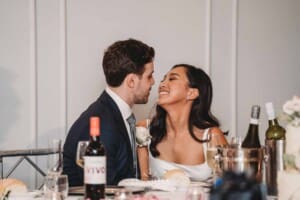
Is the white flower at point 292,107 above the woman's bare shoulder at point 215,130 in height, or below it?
above

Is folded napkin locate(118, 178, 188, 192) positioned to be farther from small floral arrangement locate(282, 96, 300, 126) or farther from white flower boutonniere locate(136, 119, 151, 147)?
white flower boutonniere locate(136, 119, 151, 147)

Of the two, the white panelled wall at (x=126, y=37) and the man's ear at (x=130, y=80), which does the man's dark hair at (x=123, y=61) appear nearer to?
the man's ear at (x=130, y=80)

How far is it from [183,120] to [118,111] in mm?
632

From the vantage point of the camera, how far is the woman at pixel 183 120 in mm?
2957

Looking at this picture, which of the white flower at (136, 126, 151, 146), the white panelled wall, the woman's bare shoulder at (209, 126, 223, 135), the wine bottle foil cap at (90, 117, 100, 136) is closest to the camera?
the wine bottle foil cap at (90, 117, 100, 136)

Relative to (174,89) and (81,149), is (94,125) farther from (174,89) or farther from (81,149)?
(174,89)

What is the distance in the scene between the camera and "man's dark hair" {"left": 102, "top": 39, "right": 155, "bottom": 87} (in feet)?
8.71

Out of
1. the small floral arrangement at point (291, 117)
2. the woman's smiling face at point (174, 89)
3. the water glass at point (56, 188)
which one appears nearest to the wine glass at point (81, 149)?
the water glass at point (56, 188)

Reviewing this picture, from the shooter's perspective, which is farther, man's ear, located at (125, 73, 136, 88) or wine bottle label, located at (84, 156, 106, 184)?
man's ear, located at (125, 73, 136, 88)

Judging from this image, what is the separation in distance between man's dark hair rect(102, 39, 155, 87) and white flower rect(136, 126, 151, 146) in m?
0.28

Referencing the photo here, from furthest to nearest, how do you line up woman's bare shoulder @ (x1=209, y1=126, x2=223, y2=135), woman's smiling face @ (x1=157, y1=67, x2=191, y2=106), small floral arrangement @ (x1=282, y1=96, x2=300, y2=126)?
woman's smiling face @ (x1=157, y1=67, x2=191, y2=106) → woman's bare shoulder @ (x1=209, y1=126, x2=223, y2=135) → small floral arrangement @ (x1=282, y1=96, x2=300, y2=126)

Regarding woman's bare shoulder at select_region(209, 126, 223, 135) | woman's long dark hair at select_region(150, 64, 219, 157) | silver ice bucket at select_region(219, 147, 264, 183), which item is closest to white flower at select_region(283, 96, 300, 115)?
silver ice bucket at select_region(219, 147, 264, 183)

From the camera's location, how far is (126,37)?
148 inches

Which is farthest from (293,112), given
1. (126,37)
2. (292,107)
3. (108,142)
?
(126,37)
